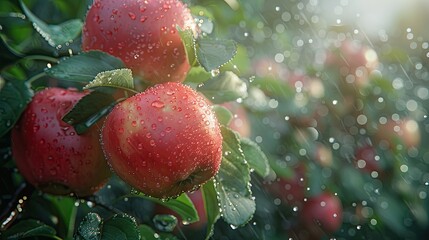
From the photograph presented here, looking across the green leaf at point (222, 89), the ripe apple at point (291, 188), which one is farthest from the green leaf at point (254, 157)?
the ripe apple at point (291, 188)

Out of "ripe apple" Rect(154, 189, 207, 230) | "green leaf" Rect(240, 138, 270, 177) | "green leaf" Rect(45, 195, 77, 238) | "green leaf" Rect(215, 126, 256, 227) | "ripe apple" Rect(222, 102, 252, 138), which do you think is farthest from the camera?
"ripe apple" Rect(222, 102, 252, 138)

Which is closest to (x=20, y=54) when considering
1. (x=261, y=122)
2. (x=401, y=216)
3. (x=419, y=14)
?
(x=261, y=122)

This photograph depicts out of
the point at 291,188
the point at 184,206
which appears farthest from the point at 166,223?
the point at 291,188

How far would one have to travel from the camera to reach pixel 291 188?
1843 mm

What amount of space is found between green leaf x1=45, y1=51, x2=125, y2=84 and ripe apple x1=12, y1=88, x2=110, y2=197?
0.08 meters

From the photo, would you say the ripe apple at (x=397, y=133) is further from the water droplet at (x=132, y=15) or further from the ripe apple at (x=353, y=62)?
the water droplet at (x=132, y=15)

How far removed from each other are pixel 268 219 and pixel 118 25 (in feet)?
3.51

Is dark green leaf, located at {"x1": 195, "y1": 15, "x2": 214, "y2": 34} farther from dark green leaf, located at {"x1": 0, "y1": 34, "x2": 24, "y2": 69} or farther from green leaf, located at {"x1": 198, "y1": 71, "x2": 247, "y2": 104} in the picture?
dark green leaf, located at {"x1": 0, "y1": 34, "x2": 24, "y2": 69}

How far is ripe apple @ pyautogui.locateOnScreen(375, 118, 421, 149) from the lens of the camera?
2102mm

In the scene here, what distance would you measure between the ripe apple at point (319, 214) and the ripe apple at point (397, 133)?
0.92ft

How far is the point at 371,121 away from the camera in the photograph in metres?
2.05

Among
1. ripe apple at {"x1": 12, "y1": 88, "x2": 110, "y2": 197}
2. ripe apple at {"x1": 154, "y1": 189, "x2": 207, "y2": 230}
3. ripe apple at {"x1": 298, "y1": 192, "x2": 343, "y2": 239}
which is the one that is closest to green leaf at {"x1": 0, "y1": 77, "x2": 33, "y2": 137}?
ripe apple at {"x1": 12, "y1": 88, "x2": 110, "y2": 197}

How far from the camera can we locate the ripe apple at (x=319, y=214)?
73.7 inches

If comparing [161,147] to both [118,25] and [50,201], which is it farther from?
[50,201]
